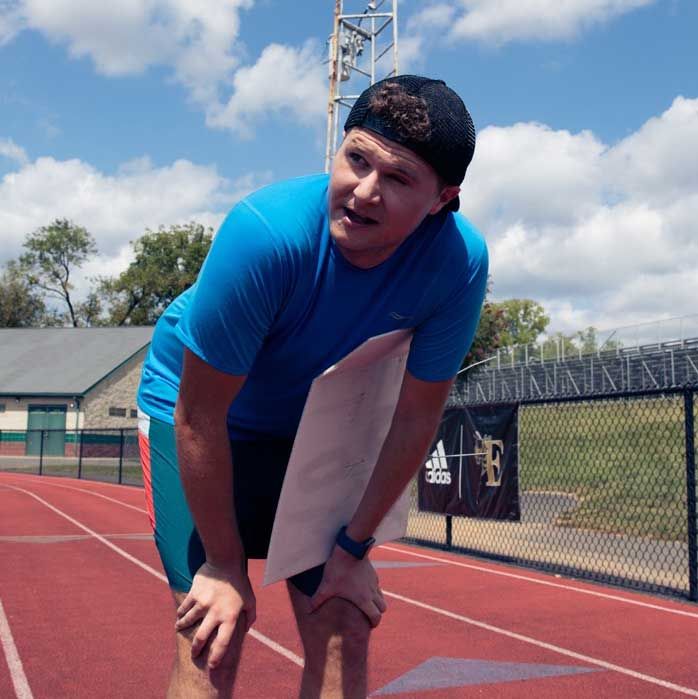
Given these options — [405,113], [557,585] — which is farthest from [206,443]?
[557,585]

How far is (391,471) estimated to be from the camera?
214 centimetres

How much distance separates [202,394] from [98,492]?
821 inches

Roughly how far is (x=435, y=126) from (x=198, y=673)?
123 centimetres

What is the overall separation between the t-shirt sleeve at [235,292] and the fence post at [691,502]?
6.55 meters

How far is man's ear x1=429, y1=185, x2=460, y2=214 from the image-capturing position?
1.90 metres

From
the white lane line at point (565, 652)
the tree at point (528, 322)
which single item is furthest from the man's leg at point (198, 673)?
the tree at point (528, 322)

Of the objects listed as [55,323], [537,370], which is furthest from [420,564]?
[55,323]

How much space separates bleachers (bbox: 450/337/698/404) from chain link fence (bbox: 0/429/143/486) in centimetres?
929

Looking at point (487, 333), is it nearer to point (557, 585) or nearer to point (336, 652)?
point (557, 585)

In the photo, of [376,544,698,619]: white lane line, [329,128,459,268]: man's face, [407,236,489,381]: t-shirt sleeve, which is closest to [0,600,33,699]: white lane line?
[407,236,489,381]: t-shirt sleeve

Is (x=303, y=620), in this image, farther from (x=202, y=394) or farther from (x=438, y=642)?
(x=438, y=642)

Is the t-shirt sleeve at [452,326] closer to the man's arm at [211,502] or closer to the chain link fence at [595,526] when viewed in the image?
the man's arm at [211,502]

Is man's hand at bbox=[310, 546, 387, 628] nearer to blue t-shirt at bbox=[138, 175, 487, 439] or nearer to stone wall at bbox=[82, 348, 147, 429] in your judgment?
blue t-shirt at bbox=[138, 175, 487, 439]

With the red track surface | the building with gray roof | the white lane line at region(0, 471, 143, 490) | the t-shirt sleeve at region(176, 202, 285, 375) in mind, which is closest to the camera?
the t-shirt sleeve at region(176, 202, 285, 375)
